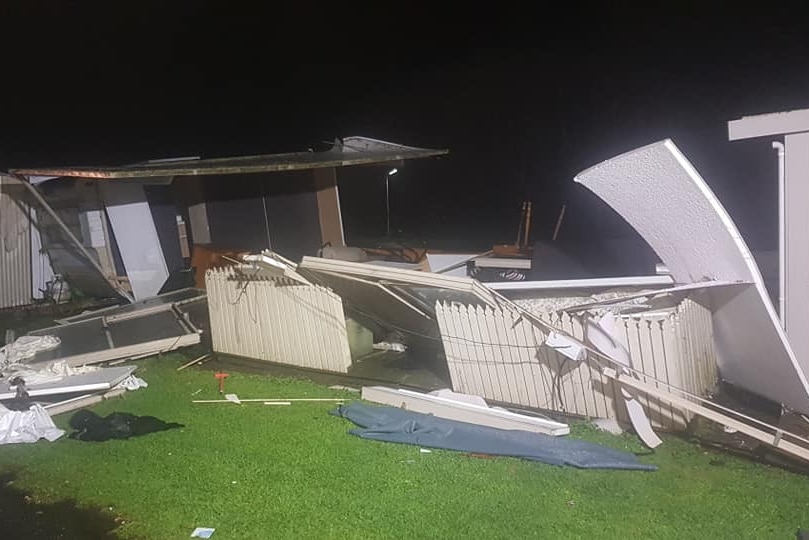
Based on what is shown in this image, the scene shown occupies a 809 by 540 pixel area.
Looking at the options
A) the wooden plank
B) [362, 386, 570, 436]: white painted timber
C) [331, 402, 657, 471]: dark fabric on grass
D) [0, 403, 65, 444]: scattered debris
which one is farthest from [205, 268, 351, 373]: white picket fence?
the wooden plank

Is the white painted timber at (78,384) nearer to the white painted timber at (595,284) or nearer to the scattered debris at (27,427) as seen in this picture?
the scattered debris at (27,427)

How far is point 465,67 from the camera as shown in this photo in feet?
56.9

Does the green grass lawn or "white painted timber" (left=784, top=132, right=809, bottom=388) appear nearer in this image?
the green grass lawn

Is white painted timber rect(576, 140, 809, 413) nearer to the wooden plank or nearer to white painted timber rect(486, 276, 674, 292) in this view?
white painted timber rect(486, 276, 674, 292)

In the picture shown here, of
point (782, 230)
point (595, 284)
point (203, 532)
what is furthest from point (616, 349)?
point (203, 532)

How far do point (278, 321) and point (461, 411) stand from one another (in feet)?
9.86

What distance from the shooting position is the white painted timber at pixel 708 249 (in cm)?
551

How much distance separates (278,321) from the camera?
847 centimetres

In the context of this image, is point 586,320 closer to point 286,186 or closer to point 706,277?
point 706,277

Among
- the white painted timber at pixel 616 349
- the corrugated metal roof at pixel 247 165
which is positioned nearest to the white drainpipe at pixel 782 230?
the white painted timber at pixel 616 349

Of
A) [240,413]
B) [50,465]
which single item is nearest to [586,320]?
[240,413]

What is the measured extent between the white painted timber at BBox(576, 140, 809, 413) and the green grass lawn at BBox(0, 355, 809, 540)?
3.16ft

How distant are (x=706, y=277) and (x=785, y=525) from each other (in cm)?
230

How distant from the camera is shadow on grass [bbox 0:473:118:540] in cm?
500
